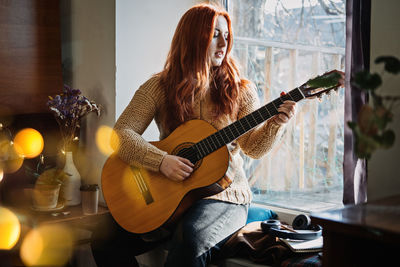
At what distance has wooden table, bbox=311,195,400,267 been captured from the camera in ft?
3.33

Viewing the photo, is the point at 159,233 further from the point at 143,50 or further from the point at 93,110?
the point at 143,50

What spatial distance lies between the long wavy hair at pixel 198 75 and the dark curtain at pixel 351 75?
1.59 ft

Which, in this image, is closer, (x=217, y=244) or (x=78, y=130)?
(x=217, y=244)

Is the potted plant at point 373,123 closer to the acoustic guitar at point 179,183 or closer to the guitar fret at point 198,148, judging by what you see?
the acoustic guitar at point 179,183

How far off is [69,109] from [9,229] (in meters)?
0.62

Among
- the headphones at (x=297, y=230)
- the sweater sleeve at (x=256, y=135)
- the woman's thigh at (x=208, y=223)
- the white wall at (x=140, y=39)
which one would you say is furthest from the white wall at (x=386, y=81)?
the white wall at (x=140, y=39)

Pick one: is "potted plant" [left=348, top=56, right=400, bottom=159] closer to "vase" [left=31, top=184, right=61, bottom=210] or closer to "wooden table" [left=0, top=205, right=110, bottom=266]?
"wooden table" [left=0, top=205, right=110, bottom=266]

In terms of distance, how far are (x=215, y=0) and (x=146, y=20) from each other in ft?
1.26

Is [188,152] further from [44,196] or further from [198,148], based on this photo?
[44,196]

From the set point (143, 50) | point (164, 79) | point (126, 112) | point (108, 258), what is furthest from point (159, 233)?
point (143, 50)

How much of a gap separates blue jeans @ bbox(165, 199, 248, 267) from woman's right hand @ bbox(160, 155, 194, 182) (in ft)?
0.50

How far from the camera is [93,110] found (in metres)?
2.30

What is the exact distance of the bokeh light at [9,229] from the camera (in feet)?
6.56

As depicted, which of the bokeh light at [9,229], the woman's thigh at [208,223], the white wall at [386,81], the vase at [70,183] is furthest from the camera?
the vase at [70,183]
